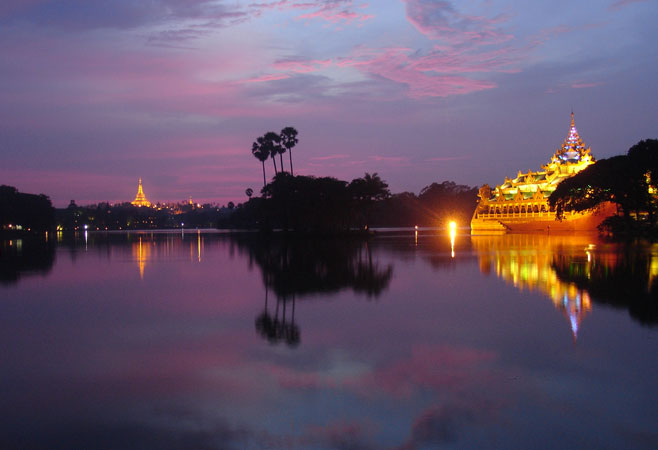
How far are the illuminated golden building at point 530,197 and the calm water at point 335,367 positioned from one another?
69657 millimetres

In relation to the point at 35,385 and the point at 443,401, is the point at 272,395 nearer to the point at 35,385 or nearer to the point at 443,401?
the point at 443,401

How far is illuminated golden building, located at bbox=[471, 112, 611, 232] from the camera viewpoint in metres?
83.7

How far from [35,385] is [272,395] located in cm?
315

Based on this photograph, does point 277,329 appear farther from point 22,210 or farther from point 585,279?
point 22,210

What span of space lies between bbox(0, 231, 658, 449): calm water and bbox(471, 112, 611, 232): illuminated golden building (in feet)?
229

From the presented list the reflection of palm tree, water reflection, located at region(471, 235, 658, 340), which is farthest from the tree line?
the reflection of palm tree

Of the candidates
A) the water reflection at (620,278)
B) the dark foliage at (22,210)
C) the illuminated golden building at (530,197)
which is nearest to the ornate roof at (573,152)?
the illuminated golden building at (530,197)

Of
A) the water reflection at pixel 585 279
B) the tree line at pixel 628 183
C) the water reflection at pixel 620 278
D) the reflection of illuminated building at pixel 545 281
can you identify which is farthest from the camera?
the tree line at pixel 628 183

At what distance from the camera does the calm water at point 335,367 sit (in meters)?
5.83

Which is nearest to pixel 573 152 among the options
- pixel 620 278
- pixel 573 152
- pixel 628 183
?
pixel 573 152

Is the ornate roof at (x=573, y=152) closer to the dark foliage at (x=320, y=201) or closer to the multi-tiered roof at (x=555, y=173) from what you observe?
the multi-tiered roof at (x=555, y=173)

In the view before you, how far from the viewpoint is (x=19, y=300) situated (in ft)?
51.4

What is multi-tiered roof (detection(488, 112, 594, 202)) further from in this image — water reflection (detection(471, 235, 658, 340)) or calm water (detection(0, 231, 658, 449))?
calm water (detection(0, 231, 658, 449))

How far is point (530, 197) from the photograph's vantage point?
89.8 meters
